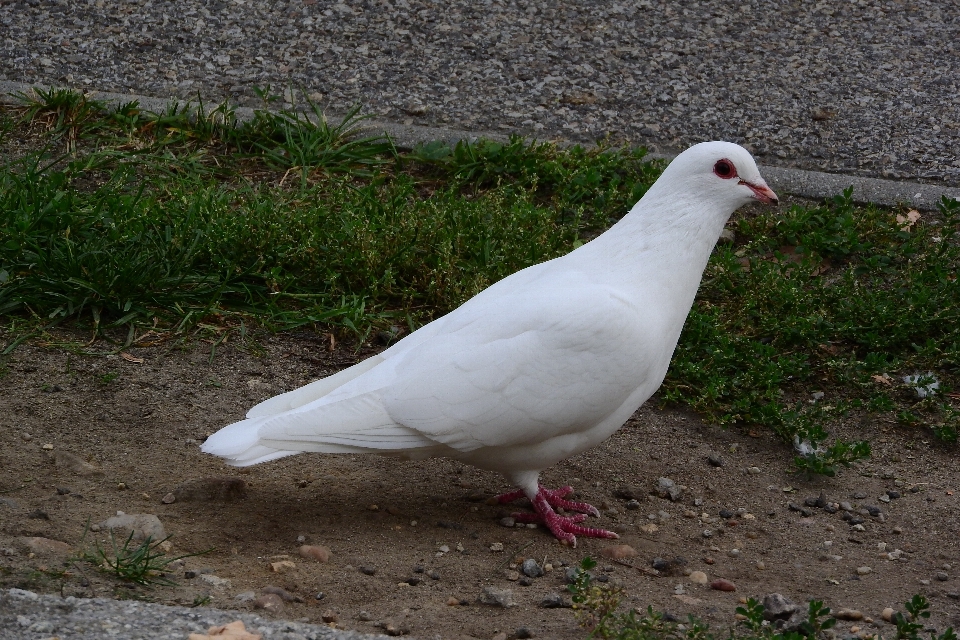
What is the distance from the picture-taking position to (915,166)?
623 cm

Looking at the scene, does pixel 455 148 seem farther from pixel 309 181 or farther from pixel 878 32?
pixel 878 32

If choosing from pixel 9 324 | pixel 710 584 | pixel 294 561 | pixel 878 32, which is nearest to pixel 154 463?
pixel 294 561

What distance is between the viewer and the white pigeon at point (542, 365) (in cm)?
337

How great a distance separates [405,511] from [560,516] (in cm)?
51

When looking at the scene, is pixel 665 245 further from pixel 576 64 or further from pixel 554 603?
pixel 576 64

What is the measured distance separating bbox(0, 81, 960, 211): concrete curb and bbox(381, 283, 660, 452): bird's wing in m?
2.75

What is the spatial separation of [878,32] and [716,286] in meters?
3.58

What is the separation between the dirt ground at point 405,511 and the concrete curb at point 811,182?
5.82ft

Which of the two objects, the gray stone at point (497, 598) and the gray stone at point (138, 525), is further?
the gray stone at point (138, 525)

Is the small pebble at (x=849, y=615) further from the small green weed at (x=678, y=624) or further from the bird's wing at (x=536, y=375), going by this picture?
the bird's wing at (x=536, y=375)

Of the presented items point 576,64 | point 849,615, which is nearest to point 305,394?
point 849,615

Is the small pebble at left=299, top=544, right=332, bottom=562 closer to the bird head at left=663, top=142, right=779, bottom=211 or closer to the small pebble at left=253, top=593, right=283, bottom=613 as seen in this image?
the small pebble at left=253, top=593, right=283, bottom=613

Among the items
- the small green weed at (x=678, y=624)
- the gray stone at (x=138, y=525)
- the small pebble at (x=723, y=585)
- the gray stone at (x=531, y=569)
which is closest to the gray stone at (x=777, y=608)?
the small green weed at (x=678, y=624)

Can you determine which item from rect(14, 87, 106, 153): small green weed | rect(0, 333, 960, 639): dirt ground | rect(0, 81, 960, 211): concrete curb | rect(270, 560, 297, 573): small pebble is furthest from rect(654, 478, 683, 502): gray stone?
rect(14, 87, 106, 153): small green weed
